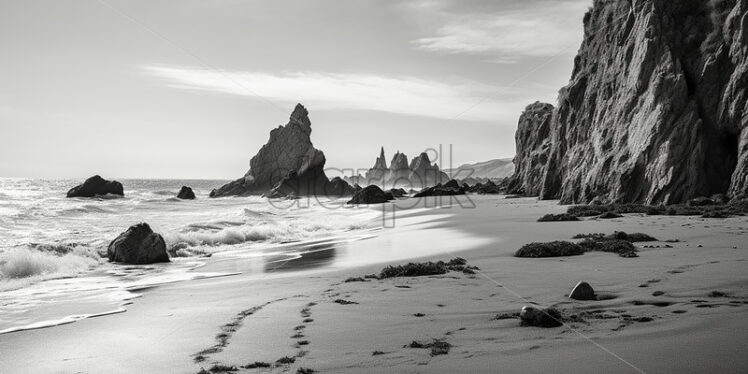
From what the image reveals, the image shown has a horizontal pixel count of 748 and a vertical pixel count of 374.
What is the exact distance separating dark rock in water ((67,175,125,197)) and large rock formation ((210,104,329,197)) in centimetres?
1660

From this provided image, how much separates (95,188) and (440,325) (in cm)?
6231

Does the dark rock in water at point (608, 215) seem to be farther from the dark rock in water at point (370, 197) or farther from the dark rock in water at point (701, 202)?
the dark rock in water at point (370, 197)

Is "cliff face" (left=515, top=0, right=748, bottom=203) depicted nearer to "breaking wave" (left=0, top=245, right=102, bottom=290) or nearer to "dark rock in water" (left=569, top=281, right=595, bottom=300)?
"dark rock in water" (left=569, top=281, right=595, bottom=300)

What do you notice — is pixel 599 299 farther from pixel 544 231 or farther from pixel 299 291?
pixel 544 231

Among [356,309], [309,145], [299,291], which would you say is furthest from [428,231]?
[309,145]

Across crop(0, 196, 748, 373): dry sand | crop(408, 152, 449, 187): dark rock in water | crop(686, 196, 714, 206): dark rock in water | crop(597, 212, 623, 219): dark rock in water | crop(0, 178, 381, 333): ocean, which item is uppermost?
crop(408, 152, 449, 187): dark rock in water

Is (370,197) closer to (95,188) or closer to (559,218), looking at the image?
(559,218)

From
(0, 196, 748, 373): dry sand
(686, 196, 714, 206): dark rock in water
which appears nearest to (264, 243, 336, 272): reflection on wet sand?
(0, 196, 748, 373): dry sand

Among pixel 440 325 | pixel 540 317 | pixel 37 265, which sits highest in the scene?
pixel 540 317

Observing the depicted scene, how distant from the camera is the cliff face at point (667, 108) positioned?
62.4ft

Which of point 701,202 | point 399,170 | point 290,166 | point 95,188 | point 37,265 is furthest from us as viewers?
point 399,170

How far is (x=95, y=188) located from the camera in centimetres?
5797

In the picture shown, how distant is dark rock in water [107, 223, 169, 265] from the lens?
12930 mm

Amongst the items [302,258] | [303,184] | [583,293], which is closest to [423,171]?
[303,184]
